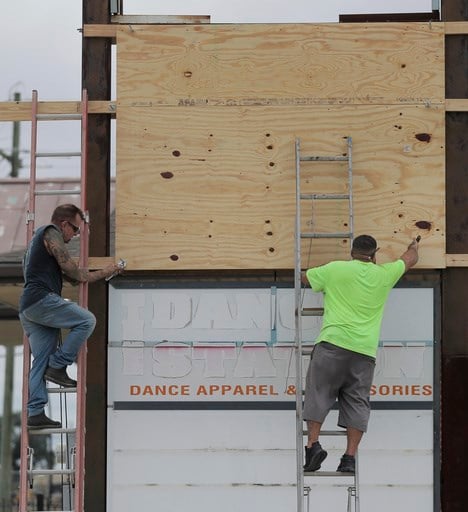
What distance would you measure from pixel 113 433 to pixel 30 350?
91 centimetres

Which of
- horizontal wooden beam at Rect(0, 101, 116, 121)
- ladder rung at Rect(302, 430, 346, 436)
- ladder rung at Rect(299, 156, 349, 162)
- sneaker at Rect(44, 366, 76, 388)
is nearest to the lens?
ladder rung at Rect(302, 430, 346, 436)

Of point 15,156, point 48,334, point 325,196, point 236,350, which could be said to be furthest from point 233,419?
point 15,156

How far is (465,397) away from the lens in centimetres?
863

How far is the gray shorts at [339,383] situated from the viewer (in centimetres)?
776

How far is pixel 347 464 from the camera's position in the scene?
7762mm

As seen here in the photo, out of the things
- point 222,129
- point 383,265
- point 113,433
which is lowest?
point 113,433

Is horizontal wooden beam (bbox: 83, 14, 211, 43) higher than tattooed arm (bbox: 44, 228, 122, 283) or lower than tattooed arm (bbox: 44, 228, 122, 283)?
higher

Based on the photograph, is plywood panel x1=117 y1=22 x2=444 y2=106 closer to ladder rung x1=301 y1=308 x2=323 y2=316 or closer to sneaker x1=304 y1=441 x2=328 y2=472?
ladder rung x1=301 y1=308 x2=323 y2=316

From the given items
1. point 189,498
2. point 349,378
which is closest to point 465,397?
point 349,378

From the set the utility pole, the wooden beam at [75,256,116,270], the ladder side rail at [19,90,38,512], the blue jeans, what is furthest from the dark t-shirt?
the utility pole

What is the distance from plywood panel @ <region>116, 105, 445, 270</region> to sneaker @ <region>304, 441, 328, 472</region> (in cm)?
152

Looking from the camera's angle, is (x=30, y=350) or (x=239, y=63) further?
(x=239, y=63)

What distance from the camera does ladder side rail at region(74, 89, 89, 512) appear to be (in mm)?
8172

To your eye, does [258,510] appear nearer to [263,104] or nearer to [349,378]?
[349,378]
